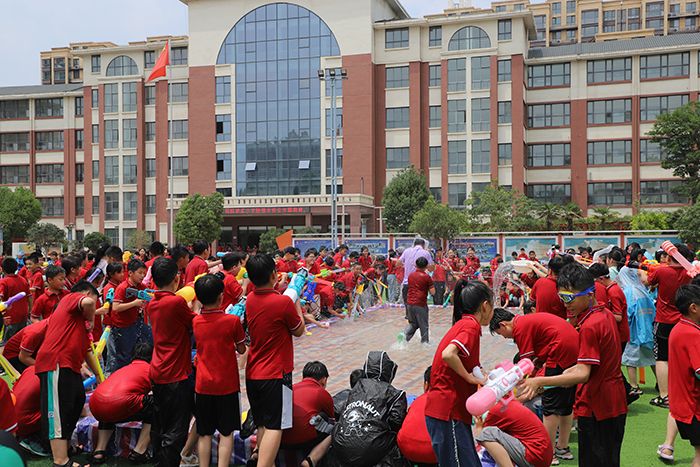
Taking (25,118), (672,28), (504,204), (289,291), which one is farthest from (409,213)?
(672,28)

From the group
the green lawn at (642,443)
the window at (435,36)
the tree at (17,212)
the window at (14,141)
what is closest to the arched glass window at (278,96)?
the window at (435,36)

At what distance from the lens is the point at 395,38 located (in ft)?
143

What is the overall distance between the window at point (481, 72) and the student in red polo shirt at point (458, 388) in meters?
40.8

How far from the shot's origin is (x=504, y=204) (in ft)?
113

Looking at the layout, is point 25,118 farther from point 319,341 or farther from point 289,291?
Result: point 289,291

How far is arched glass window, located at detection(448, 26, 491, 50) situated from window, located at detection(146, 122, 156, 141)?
26.8 metres

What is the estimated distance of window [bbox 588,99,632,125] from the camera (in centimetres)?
4206

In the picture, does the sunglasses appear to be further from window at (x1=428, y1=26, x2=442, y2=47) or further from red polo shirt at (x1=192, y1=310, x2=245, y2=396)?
window at (x1=428, y1=26, x2=442, y2=47)

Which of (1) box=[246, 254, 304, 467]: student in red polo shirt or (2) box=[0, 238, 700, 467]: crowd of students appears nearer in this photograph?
(2) box=[0, 238, 700, 467]: crowd of students

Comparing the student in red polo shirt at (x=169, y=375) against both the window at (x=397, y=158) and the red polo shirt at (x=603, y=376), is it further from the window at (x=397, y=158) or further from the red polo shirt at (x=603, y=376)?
the window at (x=397, y=158)

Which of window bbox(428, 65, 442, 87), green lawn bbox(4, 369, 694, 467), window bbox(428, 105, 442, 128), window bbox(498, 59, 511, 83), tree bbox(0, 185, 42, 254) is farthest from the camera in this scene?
window bbox(428, 105, 442, 128)

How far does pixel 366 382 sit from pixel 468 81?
40226 mm

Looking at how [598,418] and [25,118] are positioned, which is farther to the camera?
[25,118]

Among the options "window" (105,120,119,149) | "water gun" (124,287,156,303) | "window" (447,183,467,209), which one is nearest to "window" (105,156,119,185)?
"window" (105,120,119,149)
